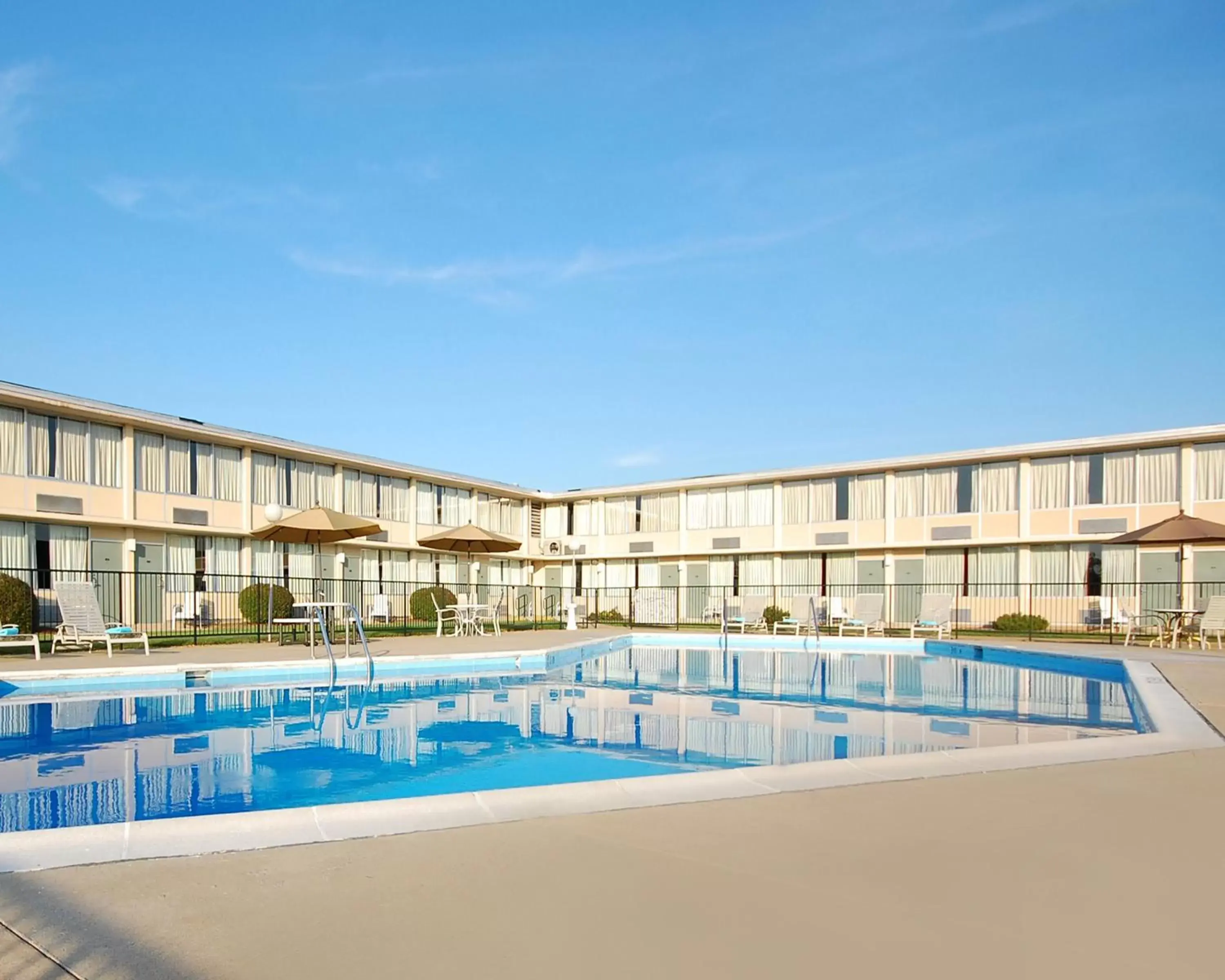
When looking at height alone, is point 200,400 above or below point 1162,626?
above

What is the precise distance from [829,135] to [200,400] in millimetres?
19777

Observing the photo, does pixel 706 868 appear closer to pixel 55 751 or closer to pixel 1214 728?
pixel 1214 728

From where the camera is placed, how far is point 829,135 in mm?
20266

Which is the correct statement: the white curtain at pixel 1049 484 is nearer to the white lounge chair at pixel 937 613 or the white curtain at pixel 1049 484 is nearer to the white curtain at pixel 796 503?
the white lounge chair at pixel 937 613

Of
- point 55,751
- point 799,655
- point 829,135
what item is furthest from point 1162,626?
point 55,751

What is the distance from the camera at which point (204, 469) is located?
82.0ft

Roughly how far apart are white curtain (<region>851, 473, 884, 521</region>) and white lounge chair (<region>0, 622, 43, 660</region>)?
2262 cm

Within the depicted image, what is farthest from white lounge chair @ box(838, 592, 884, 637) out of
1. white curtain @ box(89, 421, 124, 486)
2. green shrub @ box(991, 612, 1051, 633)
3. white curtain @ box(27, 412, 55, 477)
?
white curtain @ box(27, 412, 55, 477)

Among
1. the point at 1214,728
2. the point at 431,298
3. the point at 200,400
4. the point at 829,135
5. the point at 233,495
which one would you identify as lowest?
the point at 1214,728

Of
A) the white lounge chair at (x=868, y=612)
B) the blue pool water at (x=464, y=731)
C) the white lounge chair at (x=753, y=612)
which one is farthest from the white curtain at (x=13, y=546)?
the white lounge chair at (x=868, y=612)

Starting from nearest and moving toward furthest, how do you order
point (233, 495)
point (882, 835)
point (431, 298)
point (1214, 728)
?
1. point (882, 835)
2. point (1214, 728)
3. point (233, 495)
4. point (431, 298)

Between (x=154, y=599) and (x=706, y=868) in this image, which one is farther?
(x=154, y=599)

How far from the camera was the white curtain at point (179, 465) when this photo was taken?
79.4ft

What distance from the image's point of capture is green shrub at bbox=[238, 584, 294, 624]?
A: 67.7 feet
